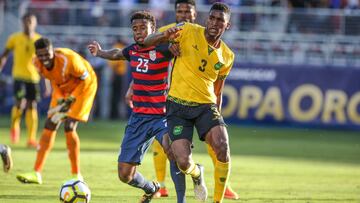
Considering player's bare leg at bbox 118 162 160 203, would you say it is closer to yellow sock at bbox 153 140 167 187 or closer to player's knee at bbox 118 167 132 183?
player's knee at bbox 118 167 132 183

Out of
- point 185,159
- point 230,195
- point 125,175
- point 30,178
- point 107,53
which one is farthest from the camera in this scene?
point 30,178

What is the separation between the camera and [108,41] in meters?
25.7

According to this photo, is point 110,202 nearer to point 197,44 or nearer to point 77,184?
point 77,184

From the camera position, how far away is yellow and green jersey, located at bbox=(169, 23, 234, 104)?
9.71 metres

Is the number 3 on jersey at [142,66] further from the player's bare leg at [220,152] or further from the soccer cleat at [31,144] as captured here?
the soccer cleat at [31,144]

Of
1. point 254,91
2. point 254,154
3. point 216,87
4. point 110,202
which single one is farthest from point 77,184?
point 254,91

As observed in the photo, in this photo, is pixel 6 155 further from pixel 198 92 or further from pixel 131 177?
pixel 198 92

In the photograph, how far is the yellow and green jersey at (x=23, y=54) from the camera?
18453mm

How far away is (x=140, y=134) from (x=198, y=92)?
3.29ft

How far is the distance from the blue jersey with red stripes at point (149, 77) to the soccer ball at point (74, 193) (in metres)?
1.17

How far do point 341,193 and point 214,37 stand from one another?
11.5ft

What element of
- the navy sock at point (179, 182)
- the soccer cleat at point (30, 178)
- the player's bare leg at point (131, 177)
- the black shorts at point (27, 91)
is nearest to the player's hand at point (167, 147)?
the navy sock at point (179, 182)

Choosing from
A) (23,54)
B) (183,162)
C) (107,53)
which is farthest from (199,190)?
(23,54)

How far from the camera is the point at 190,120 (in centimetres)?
974
